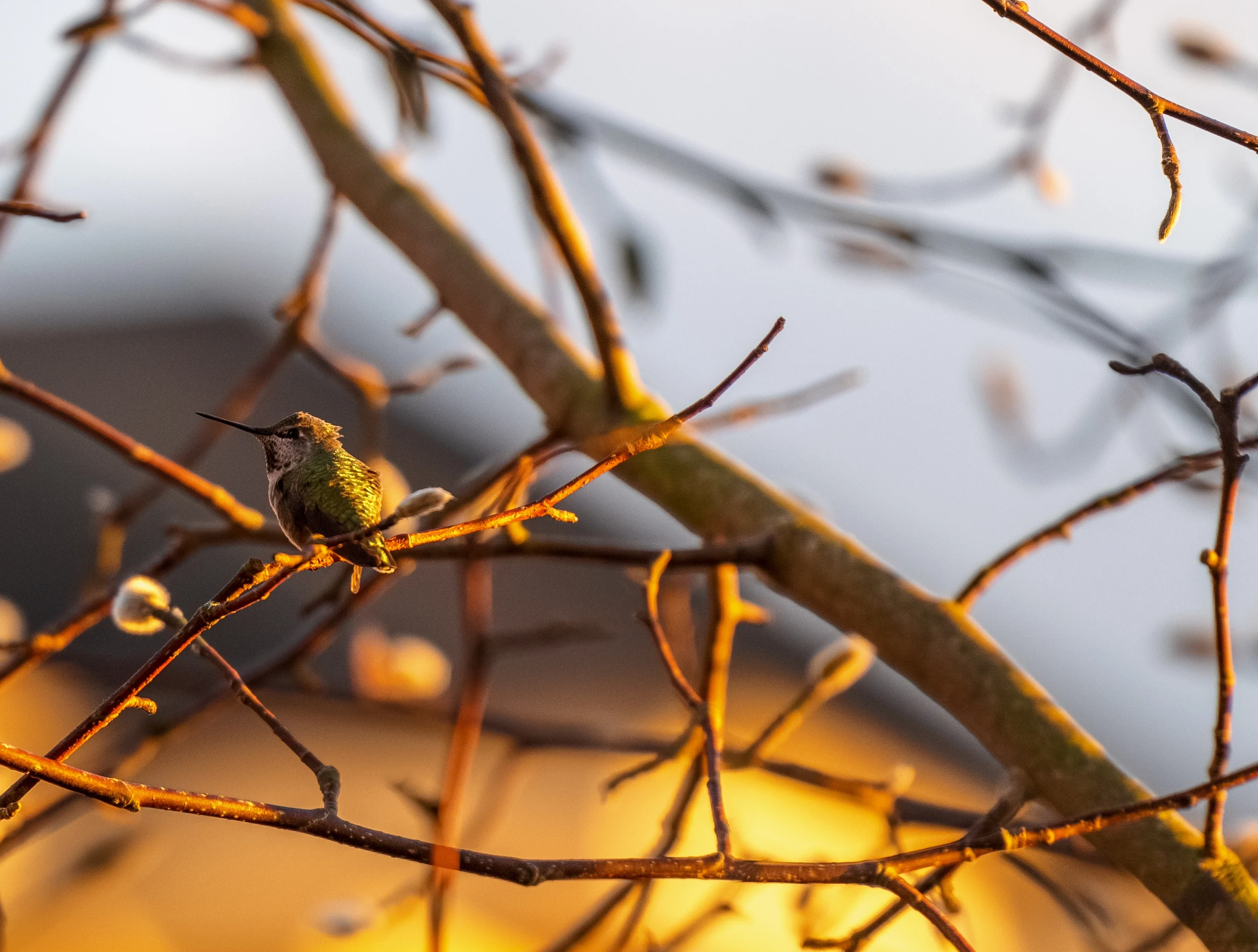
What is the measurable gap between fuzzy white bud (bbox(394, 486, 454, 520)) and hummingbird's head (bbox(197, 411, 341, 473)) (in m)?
0.26

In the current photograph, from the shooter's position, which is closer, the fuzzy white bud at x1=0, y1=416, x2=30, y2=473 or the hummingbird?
the hummingbird

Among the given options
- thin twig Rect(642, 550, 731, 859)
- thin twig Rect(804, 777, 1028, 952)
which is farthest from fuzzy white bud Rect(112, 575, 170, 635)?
thin twig Rect(804, 777, 1028, 952)

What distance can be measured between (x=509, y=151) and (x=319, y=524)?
0.80 metres

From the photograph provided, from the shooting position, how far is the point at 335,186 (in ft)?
5.94

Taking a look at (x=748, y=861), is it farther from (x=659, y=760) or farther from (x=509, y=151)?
Result: (x=509, y=151)

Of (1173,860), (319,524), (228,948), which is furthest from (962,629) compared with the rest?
(228,948)

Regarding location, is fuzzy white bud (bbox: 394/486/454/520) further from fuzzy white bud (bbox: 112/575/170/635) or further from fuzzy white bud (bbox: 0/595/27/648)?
fuzzy white bud (bbox: 0/595/27/648)

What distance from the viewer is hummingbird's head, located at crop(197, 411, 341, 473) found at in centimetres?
96

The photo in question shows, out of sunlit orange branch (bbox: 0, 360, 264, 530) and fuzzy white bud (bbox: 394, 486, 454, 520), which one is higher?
sunlit orange branch (bbox: 0, 360, 264, 530)

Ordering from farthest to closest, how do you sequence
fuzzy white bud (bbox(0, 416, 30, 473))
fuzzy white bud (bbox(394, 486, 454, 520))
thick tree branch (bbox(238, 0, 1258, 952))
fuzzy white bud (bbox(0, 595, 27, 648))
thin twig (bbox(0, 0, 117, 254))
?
fuzzy white bud (bbox(0, 595, 27, 648)), fuzzy white bud (bbox(0, 416, 30, 473)), thin twig (bbox(0, 0, 117, 254)), thick tree branch (bbox(238, 0, 1258, 952)), fuzzy white bud (bbox(394, 486, 454, 520))

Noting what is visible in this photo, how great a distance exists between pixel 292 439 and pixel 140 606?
196 mm

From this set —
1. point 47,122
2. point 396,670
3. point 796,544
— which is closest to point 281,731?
point 796,544

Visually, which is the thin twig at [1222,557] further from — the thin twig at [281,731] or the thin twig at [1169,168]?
the thin twig at [281,731]

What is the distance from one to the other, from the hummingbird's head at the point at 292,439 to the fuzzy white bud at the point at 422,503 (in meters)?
0.26
